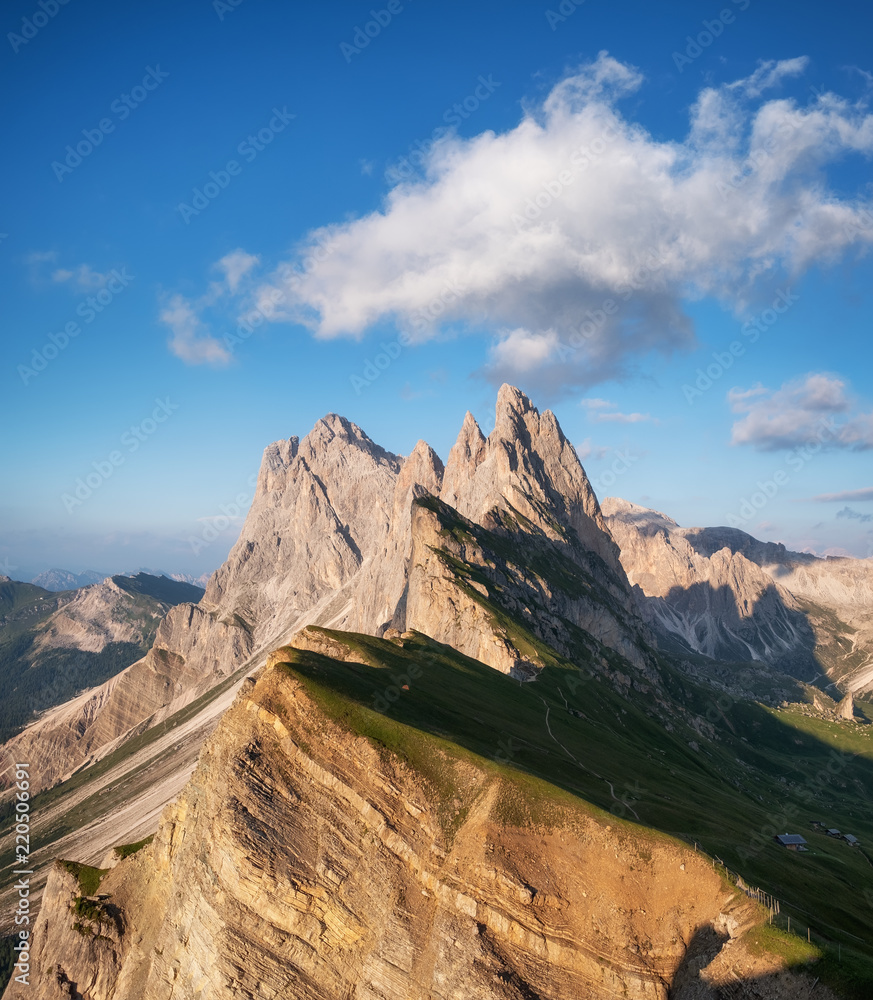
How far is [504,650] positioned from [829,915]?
2726 inches

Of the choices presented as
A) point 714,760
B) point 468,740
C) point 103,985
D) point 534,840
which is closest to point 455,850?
point 534,840

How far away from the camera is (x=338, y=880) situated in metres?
41.1

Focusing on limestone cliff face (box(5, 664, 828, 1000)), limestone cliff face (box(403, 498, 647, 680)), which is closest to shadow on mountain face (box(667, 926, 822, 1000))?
limestone cliff face (box(5, 664, 828, 1000))

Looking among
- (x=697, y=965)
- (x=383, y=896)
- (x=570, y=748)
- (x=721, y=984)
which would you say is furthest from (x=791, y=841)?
(x=383, y=896)

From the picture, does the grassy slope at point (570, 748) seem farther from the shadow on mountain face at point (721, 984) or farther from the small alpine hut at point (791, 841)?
the small alpine hut at point (791, 841)

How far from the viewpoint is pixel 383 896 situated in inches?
1586

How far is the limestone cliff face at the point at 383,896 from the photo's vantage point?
123ft

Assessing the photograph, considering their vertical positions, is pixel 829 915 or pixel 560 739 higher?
pixel 560 739

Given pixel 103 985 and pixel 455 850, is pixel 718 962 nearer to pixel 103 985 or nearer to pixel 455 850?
pixel 455 850

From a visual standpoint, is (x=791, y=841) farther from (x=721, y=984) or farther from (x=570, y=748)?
(x=721, y=984)

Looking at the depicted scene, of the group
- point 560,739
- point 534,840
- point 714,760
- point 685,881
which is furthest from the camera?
point 714,760

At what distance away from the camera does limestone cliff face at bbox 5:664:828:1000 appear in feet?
123

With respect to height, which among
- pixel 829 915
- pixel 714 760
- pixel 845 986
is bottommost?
pixel 714 760

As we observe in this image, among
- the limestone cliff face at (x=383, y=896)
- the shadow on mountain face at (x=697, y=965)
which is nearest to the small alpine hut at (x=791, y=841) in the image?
the limestone cliff face at (x=383, y=896)
